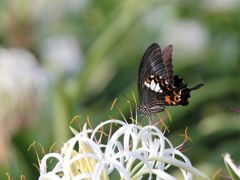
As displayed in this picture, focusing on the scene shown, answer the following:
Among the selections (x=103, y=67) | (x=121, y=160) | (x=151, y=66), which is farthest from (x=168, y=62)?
(x=103, y=67)

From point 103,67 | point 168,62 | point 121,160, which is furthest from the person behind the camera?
point 103,67

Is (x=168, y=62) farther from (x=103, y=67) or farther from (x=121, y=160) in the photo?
(x=103, y=67)

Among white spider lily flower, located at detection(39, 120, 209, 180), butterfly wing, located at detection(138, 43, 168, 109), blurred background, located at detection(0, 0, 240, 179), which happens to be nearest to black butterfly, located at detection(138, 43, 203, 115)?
butterfly wing, located at detection(138, 43, 168, 109)

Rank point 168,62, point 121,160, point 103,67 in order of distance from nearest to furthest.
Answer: point 121,160 → point 168,62 → point 103,67

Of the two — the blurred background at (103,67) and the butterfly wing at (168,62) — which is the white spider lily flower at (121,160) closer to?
the butterfly wing at (168,62)

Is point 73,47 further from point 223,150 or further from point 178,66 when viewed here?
point 223,150

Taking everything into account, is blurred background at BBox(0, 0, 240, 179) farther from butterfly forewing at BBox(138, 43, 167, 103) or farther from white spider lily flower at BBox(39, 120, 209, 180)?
white spider lily flower at BBox(39, 120, 209, 180)
